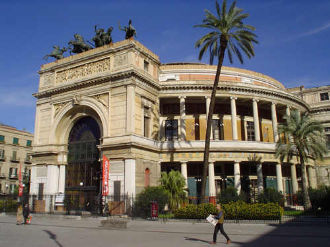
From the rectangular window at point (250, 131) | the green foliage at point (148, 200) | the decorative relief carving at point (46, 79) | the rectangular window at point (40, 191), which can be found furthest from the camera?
the rectangular window at point (250, 131)

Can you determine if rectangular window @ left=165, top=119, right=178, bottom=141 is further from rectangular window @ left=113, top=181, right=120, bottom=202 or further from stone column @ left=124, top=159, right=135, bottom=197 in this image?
rectangular window @ left=113, top=181, right=120, bottom=202

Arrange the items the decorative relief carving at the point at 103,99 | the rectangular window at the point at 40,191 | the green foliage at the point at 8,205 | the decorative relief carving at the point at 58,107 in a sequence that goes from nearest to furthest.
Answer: the decorative relief carving at the point at 103,99 → the green foliage at the point at 8,205 → the rectangular window at the point at 40,191 → the decorative relief carving at the point at 58,107

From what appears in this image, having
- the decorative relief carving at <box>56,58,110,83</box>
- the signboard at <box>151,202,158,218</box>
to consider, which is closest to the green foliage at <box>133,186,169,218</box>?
the signboard at <box>151,202,158,218</box>

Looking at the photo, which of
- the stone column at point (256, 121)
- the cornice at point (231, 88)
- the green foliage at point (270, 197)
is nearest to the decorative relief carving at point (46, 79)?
the cornice at point (231, 88)

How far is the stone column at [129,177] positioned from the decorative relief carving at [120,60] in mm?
9471

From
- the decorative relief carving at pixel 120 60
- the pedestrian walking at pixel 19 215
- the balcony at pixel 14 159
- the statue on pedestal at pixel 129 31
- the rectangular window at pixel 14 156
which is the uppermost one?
the statue on pedestal at pixel 129 31

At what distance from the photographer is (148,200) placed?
2477cm

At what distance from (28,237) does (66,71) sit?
22.4m

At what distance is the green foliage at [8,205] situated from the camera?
3250 centimetres

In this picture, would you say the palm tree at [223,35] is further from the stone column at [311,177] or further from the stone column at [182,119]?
the stone column at [311,177]

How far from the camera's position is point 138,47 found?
102 feet

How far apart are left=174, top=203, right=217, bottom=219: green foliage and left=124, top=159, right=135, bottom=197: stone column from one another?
5.49m

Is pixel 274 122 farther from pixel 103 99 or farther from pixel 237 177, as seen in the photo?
pixel 103 99

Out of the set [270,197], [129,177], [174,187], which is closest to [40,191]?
[129,177]
